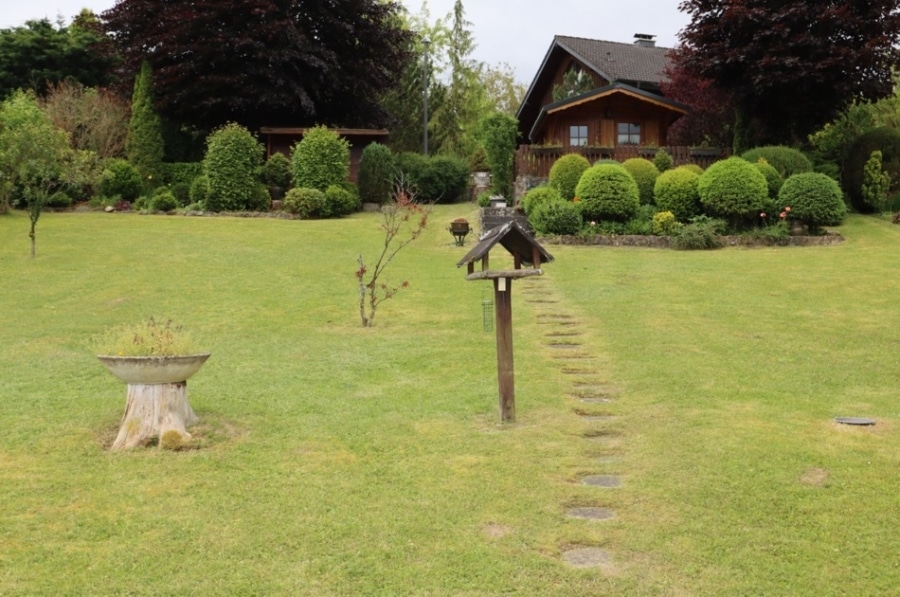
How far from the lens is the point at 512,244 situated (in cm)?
799

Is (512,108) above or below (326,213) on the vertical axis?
above

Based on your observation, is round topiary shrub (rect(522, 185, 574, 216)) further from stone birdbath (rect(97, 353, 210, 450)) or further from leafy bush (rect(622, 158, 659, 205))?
stone birdbath (rect(97, 353, 210, 450))

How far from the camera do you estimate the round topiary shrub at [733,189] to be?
20.3 m

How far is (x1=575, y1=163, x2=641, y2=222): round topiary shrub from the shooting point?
20812 mm

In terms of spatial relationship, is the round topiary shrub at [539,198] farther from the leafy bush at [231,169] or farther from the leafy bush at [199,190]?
the leafy bush at [199,190]

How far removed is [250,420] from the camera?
26.2 ft

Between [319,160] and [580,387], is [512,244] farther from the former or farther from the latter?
[319,160]

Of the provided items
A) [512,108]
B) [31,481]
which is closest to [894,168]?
[31,481]

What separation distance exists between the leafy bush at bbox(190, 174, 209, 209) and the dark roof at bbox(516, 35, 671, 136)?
12.7 m

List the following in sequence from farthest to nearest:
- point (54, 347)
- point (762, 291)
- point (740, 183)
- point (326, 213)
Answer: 1. point (326, 213)
2. point (740, 183)
3. point (762, 291)
4. point (54, 347)

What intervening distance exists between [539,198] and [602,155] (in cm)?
471

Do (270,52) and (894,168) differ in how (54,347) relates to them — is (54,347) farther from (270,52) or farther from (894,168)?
(894,168)

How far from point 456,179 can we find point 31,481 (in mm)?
27574

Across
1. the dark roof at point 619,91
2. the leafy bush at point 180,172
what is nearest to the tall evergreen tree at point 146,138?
the leafy bush at point 180,172
